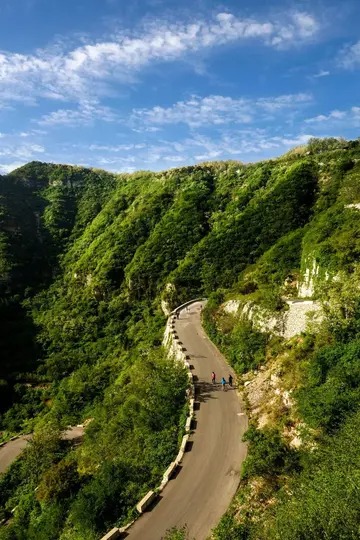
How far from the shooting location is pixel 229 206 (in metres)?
58.8

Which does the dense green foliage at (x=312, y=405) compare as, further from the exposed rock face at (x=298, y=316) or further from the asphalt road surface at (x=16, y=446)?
the asphalt road surface at (x=16, y=446)

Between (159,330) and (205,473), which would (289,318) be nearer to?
(205,473)

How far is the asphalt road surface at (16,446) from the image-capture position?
3356cm

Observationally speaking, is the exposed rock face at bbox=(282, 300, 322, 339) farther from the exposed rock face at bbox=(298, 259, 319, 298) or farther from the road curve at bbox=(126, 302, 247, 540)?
the road curve at bbox=(126, 302, 247, 540)

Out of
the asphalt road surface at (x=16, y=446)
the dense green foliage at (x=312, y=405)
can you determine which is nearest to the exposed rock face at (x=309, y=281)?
the dense green foliage at (x=312, y=405)

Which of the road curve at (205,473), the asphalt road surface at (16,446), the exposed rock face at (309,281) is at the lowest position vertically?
the asphalt road surface at (16,446)

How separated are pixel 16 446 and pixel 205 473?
25.6 m

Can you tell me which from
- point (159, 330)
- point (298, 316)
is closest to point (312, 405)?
point (298, 316)

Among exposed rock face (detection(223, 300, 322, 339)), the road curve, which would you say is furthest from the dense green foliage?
the road curve

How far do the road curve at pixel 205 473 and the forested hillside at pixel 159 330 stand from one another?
879 mm

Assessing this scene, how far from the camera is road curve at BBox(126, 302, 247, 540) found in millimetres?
15094

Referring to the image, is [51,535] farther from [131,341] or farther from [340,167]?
[340,167]

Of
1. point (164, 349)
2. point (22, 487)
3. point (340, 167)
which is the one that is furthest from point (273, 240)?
point (22, 487)

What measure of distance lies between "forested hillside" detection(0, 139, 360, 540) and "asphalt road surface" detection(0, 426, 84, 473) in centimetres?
110
